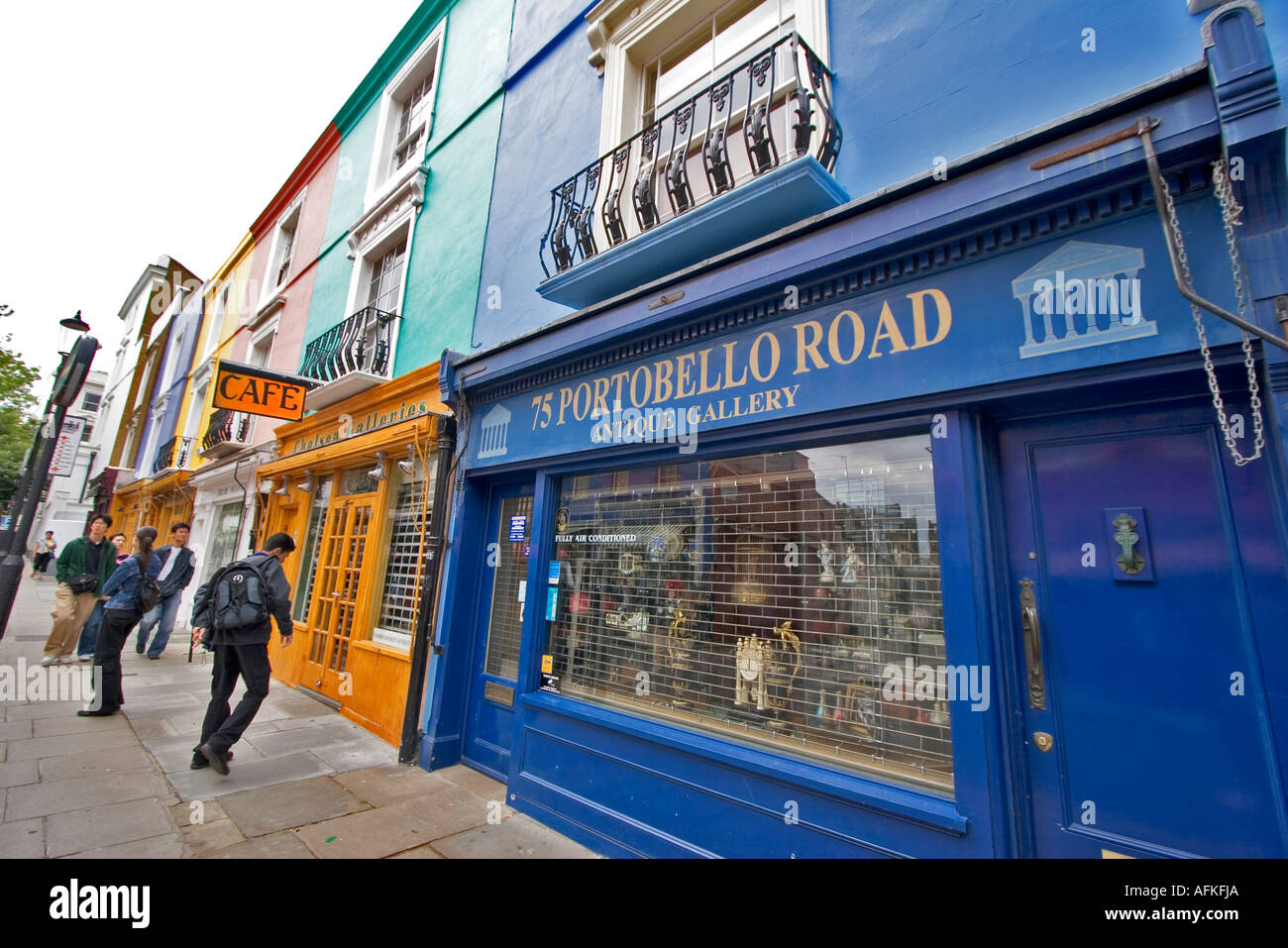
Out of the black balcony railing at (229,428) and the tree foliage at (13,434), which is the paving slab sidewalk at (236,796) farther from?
the tree foliage at (13,434)

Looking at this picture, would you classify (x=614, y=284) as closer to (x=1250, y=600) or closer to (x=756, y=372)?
(x=756, y=372)

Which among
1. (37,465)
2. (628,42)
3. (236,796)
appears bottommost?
(236,796)

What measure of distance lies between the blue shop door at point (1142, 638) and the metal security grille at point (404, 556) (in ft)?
18.2

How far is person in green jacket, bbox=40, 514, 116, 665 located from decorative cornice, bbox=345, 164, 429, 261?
5.22 m

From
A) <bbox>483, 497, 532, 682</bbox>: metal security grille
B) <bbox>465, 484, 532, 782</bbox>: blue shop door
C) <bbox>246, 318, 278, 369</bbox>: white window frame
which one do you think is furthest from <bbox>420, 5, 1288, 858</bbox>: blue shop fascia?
<bbox>246, 318, 278, 369</bbox>: white window frame

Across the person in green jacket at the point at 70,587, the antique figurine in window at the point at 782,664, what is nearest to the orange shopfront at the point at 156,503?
the person in green jacket at the point at 70,587

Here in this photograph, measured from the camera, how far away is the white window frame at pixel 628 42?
4.98 m

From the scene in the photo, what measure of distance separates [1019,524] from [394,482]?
6648 mm

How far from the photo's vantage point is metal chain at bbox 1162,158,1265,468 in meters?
2.03

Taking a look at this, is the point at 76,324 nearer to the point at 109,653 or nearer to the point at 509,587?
the point at 109,653

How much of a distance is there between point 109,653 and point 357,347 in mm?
4534

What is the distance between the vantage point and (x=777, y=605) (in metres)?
3.38

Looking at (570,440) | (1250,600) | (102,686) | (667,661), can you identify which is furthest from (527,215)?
(102,686)

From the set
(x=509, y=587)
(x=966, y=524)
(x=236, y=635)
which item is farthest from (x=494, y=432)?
(x=966, y=524)
